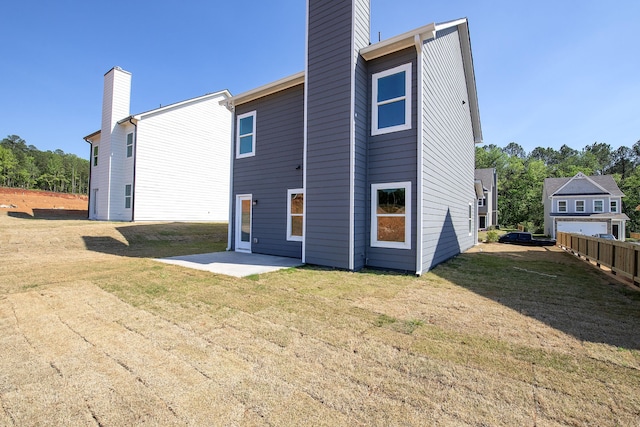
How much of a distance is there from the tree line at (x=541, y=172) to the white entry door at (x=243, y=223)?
1415 inches

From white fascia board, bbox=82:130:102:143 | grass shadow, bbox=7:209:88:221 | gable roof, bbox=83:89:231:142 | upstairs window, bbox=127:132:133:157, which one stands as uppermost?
gable roof, bbox=83:89:231:142

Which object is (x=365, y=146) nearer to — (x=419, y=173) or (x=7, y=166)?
(x=419, y=173)

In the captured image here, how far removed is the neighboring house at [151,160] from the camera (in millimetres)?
15703

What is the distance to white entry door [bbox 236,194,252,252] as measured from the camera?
1011cm

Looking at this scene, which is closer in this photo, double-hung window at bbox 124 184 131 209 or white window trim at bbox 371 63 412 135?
Answer: white window trim at bbox 371 63 412 135

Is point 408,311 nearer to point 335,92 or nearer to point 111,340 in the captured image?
point 111,340

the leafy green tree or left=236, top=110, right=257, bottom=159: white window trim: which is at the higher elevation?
the leafy green tree

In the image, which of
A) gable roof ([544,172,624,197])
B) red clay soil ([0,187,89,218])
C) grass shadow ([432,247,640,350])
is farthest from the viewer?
red clay soil ([0,187,89,218])

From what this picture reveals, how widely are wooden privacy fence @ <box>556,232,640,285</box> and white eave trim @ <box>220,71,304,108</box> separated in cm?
953

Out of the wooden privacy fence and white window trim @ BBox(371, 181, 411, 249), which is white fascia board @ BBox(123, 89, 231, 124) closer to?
white window trim @ BBox(371, 181, 411, 249)

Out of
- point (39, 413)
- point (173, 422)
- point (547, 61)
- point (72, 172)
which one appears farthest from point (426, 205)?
point (72, 172)

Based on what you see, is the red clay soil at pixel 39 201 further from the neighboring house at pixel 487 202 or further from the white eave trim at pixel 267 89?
the neighboring house at pixel 487 202

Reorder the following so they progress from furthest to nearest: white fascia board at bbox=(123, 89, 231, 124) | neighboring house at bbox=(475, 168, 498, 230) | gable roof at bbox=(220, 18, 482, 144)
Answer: neighboring house at bbox=(475, 168, 498, 230)
white fascia board at bbox=(123, 89, 231, 124)
gable roof at bbox=(220, 18, 482, 144)

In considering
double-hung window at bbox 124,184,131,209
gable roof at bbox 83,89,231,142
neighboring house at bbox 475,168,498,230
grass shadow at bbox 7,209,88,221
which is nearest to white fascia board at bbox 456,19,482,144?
gable roof at bbox 83,89,231,142
